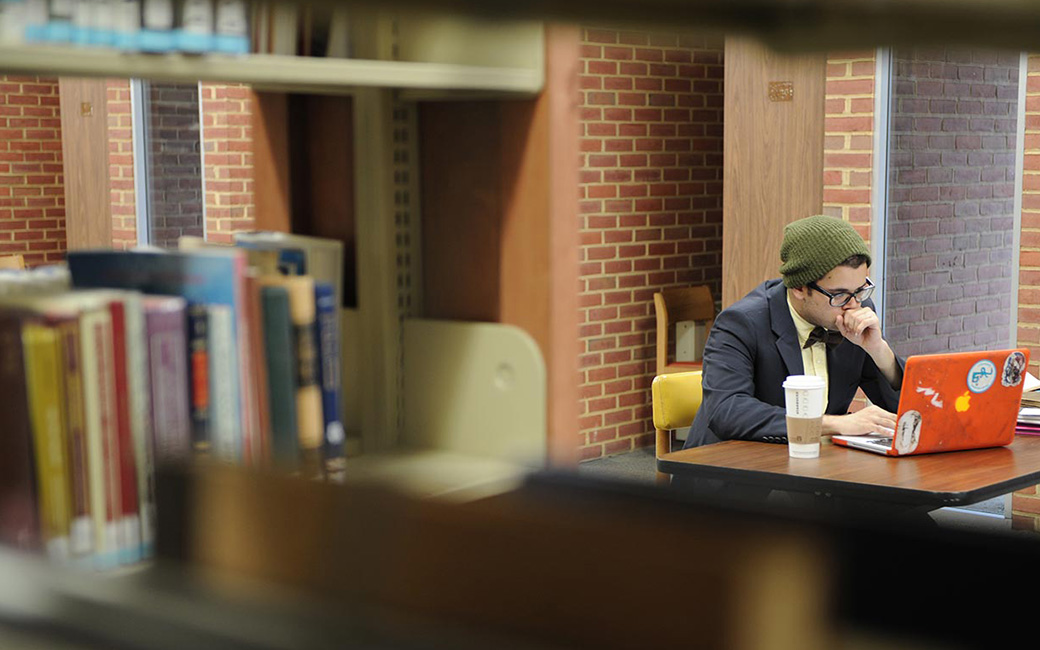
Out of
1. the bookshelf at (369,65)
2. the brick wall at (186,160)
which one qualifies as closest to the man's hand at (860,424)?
the bookshelf at (369,65)

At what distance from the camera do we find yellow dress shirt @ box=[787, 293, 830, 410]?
285 cm

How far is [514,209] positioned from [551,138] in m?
0.10

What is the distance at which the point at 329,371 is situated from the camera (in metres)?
1.13

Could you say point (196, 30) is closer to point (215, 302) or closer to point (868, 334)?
point (215, 302)

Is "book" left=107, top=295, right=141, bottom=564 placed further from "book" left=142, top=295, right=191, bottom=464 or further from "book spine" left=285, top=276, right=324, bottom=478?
"book spine" left=285, top=276, right=324, bottom=478

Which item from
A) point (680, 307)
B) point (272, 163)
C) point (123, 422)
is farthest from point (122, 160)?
point (123, 422)

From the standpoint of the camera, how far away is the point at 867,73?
4516 millimetres

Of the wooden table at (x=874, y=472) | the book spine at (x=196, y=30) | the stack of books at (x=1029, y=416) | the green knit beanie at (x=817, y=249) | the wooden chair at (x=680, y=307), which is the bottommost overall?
the wooden table at (x=874, y=472)

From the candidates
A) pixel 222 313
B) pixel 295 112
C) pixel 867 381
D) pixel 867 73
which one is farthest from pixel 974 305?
pixel 222 313

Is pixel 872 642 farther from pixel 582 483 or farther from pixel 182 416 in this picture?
pixel 182 416

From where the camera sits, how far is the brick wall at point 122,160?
6637 millimetres

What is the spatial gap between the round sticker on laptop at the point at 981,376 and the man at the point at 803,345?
0.21 m

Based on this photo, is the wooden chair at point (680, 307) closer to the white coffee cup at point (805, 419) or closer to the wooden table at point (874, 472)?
the wooden table at point (874, 472)

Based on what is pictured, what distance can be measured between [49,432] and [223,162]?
17.8 ft
